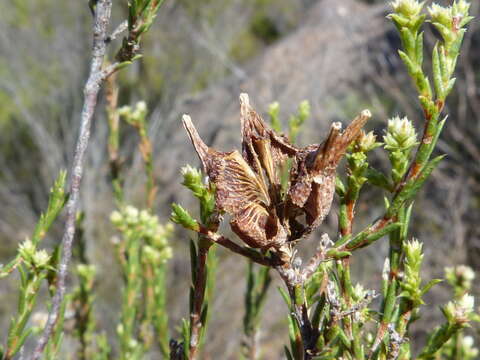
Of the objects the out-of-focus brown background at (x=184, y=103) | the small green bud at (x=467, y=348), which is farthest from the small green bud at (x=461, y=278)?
the out-of-focus brown background at (x=184, y=103)

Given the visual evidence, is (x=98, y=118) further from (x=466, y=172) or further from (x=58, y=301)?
(x=58, y=301)

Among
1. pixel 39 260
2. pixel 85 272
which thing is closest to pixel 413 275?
pixel 39 260

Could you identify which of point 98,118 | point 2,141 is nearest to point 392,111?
point 98,118

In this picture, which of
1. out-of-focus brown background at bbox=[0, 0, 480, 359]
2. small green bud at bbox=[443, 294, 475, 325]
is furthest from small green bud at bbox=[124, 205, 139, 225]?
out-of-focus brown background at bbox=[0, 0, 480, 359]

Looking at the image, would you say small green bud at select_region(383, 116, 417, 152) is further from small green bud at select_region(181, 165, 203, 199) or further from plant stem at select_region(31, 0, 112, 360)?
plant stem at select_region(31, 0, 112, 360)

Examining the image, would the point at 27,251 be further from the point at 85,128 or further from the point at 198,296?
the point at 198,296
